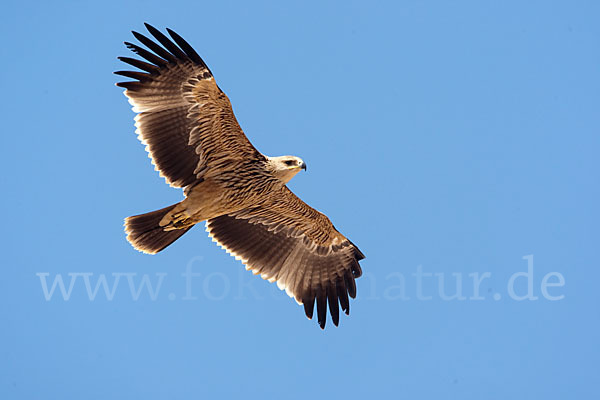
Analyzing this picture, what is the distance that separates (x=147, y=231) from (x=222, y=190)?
1327mm

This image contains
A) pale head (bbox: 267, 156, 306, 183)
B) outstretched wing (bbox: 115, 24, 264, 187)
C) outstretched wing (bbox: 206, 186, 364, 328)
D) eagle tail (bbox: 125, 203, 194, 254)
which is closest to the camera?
outstretched wing (bbox: 115, 24, 264, 187)

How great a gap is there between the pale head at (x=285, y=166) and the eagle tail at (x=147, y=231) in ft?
5.45

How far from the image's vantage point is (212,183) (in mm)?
12156

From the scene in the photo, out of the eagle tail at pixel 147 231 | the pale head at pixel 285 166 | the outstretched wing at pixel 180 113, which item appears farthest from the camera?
the eagle tail at pixel 147 231

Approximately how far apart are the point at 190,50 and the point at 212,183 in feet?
6.75

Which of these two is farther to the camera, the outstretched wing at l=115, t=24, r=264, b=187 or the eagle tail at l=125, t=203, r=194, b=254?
the eagle tail at l=125, t=203, r=194, b=254

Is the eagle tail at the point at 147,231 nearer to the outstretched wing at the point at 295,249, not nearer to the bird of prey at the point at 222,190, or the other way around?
the bird of prey at the point at 222,190

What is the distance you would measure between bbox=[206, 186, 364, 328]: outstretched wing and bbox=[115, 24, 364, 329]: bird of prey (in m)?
0.02

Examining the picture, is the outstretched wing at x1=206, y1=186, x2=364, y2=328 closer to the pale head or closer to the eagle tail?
the pale head

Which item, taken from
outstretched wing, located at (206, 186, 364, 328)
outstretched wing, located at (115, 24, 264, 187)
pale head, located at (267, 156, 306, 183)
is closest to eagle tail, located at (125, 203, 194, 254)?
outstretched wing, located at (115, 24, 264, 187)

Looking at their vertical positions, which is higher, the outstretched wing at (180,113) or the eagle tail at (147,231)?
the outstretched wing at (180,113)

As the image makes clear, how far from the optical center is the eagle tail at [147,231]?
12211mm

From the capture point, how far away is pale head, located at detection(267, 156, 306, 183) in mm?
11852

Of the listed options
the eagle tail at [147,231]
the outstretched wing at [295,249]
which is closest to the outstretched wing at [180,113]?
the eagle tail at [147,231]
